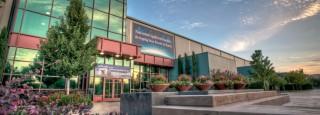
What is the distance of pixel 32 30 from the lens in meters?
14.4

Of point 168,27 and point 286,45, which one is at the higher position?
point 168,27

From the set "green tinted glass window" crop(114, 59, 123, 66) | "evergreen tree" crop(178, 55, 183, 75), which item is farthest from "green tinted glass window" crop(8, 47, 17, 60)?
"evergreen tree" crop(178, 55, 183, 75)

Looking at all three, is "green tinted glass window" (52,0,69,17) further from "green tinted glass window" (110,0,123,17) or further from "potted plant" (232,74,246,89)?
"potted plant" (232,74,246,89)

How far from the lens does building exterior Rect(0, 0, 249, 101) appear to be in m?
13.6

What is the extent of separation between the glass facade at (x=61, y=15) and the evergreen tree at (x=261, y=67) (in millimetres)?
20006

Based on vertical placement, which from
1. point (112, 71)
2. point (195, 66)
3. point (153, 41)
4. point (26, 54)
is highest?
point (153, 41)

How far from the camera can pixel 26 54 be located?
13602mm

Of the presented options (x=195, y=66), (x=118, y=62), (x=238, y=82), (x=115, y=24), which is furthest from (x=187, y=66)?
(x=238, y=82)

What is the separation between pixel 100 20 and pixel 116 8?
9.48 feet

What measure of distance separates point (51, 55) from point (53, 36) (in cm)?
129

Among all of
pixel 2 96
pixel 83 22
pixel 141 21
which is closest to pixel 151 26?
pixel 141 21

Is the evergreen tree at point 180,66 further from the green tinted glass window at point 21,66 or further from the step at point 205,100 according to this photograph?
Answer: the step at point 205,100

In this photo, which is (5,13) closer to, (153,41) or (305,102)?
(153,41)

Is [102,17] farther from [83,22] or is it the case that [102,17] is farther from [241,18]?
[241,18]
